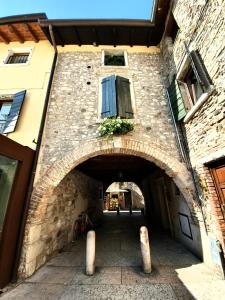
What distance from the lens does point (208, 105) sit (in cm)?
373

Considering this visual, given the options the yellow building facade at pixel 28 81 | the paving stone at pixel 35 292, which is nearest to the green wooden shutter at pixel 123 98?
the yellow building facade at pixel 28 81

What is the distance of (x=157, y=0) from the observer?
5.64 m

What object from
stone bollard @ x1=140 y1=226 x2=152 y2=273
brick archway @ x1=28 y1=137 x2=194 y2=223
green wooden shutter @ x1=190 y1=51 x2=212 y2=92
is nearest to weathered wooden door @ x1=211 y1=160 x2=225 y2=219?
brick archway @ x1=28 y1=137 x2=194 y2=223

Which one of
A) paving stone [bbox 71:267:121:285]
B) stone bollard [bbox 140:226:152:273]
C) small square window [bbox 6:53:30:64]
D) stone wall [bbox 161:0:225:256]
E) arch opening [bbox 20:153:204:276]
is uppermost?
small square window [bbox 6:53:30:64]

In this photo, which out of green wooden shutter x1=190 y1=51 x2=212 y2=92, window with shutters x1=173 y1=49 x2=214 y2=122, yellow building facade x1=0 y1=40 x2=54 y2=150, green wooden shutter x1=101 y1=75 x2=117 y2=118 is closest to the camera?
green wooden shutter x1=190 y1=51 x2=212 y2=92

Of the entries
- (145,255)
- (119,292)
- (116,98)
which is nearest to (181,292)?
(145,255)

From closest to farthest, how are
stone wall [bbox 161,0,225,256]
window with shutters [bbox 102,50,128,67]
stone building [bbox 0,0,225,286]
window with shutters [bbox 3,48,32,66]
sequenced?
stone wall [bbox 161,0,225,256]
stone building [bbox 0,0,225,286]
window with shutters [bbox 3,48,32,66]
window with shutters [bbox 102,50,128,67]

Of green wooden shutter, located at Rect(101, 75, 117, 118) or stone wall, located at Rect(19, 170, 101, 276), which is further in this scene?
green wooden shutter, located at Rect(101, 75, 117, 118)

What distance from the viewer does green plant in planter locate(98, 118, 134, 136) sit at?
191 inches

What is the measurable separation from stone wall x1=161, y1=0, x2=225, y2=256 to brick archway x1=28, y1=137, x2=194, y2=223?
425mm

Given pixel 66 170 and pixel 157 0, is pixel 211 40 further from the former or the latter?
pixel 66 170

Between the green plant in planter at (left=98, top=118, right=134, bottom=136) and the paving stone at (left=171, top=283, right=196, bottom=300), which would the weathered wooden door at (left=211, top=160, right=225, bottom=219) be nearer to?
the paving stone at (left=171, top=283, right=196, bottom=300)

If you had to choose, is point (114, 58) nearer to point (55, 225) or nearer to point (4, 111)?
point (4, 111)

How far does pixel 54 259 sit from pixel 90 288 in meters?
2.10
